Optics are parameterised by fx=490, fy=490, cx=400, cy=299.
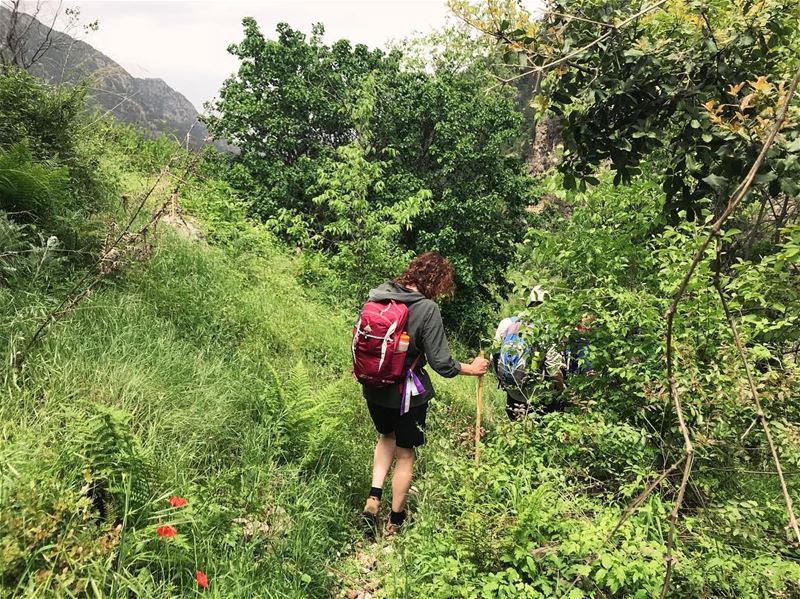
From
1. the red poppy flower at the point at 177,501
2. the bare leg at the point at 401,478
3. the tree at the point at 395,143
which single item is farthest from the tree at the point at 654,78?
the tree at the point at 395,143

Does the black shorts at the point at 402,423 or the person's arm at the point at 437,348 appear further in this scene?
the black shorts at the point at 402,423

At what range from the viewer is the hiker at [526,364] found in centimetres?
309

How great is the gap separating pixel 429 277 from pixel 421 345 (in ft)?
1.52

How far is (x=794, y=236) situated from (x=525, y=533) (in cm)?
154

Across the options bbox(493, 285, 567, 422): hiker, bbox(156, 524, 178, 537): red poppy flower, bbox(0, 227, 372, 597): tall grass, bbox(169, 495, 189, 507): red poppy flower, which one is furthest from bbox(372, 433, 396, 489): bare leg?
bbox(156, 524, 178, 537): red poppy flower

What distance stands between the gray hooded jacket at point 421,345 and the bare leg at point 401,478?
0.35 metres

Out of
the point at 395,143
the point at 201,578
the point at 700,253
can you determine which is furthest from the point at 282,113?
the point at 700,253

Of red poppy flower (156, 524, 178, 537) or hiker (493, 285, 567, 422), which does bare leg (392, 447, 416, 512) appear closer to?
hiker (493, 285, 567, 422)

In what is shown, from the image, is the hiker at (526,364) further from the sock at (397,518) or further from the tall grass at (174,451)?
the tall grass at (174,451)

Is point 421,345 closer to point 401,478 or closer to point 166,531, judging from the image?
point 401,478

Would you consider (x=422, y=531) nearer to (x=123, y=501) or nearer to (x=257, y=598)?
(x=257, y=598)

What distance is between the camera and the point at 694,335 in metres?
2.63

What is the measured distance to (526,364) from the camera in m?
3.56

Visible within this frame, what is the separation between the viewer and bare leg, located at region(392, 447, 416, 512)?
3.22m
